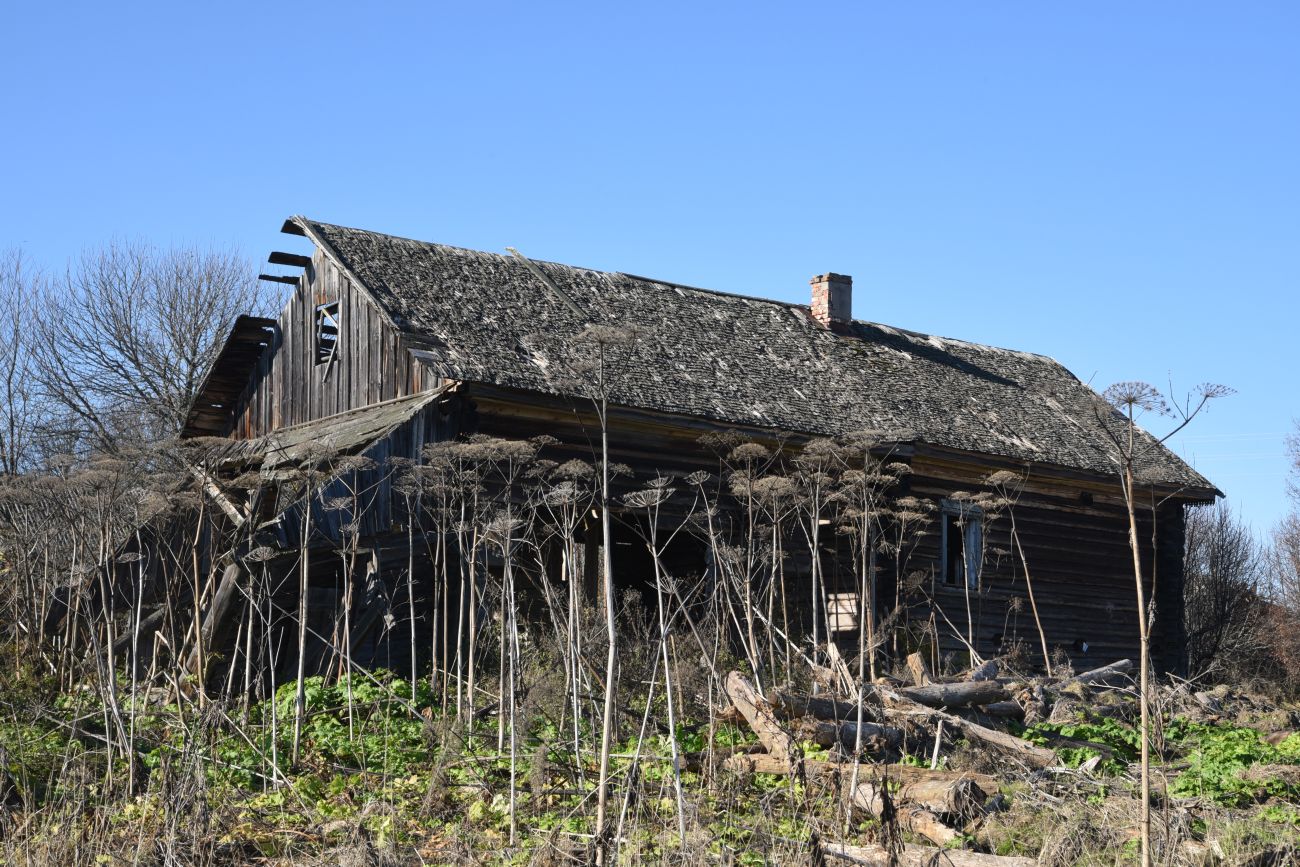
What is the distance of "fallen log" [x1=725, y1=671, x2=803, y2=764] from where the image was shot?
31.8 feet

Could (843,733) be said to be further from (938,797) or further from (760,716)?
(938,797)

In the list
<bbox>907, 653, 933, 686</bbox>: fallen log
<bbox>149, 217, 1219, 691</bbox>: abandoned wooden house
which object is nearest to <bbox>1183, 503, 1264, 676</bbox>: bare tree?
<bbox>149, 217, 1219, 691</bbox>: abandoned wooden house

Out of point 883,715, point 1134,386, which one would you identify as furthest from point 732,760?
point 1134,386

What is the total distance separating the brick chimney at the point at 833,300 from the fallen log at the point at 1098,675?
25.8 feet

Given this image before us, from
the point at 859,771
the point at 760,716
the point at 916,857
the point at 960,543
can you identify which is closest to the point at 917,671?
the point at 760,716

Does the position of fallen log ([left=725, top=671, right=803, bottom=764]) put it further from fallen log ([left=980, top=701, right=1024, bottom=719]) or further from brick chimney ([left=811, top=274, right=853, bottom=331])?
brick chimney ([left=811, top=274, right=853, bottom=331])

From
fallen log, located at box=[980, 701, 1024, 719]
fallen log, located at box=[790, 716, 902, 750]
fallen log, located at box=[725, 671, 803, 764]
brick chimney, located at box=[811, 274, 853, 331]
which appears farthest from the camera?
brick chimney, located at box=[811, 274, 853, 331]

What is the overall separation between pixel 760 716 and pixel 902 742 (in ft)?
3.69

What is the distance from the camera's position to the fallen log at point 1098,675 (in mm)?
13711

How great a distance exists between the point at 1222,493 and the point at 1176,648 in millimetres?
2779

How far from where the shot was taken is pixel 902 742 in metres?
10.4

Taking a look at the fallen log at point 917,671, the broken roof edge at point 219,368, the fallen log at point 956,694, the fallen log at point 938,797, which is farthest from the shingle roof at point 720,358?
the fallen log at point 938,797

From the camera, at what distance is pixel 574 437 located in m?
16.8

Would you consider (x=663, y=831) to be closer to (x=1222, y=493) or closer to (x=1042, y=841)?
(x=1042, y=841)
